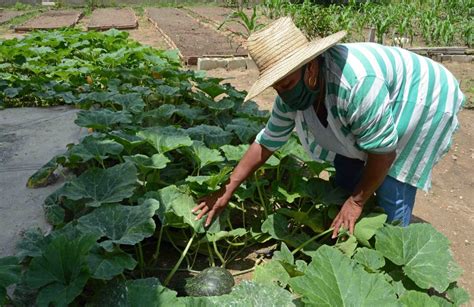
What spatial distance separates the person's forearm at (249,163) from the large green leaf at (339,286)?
82 centimetres

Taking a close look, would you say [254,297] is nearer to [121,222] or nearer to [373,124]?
[121,222]

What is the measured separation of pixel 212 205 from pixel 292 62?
1.04 m

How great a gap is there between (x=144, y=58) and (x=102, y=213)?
14.4ft

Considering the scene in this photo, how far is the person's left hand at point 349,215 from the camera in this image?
8.47 feet

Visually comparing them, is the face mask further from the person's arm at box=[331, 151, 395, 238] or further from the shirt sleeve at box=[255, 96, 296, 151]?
the person's arm at box=[331, 151, 395, 238]

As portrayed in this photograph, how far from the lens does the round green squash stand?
245 cm

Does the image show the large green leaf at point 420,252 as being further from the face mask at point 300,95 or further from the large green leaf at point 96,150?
the large green leaf at point 96,150

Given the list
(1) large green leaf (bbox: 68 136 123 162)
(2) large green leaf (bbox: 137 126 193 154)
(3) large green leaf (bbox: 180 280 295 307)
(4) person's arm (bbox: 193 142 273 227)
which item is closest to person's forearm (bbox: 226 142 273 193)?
(4) person's arm (bbox: 193 142 273 227)

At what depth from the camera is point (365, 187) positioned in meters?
2.47

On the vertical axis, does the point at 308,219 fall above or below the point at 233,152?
below

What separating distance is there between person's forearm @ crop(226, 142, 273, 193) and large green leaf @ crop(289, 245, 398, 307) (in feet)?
2.69

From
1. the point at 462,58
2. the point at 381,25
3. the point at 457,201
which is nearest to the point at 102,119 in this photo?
the point at 457,201

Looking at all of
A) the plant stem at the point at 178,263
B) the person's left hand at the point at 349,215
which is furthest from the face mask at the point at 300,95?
the plant stem at the point at 178,263

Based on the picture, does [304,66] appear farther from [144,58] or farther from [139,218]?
[144,58]
